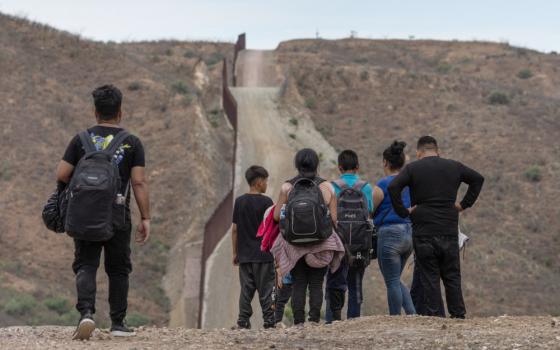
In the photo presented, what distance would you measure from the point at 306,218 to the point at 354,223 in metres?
1.25

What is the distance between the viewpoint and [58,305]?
23141 mm

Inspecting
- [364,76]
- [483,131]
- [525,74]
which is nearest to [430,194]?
[483,131]

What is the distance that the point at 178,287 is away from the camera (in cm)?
2758

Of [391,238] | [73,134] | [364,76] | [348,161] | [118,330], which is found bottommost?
[118,330]

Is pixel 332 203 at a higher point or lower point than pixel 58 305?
higher

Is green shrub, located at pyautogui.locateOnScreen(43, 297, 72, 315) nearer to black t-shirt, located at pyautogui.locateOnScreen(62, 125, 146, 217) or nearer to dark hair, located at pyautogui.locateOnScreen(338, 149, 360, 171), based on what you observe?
dark hair, located at pyautogui.locateOnScreen(338, 149, 360, 171)

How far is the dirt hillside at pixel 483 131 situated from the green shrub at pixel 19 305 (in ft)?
29.5

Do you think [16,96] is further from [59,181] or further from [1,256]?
[59,181]

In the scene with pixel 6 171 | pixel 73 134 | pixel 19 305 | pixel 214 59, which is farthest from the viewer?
pixel 214 59

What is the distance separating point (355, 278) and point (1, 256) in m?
18.6

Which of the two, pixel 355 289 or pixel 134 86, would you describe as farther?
pixel 134 86

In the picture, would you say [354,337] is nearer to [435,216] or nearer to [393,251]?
[435,216]

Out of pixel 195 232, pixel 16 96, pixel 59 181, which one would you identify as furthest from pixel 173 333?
pixel 16 96

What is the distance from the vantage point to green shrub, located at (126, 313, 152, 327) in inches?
926
